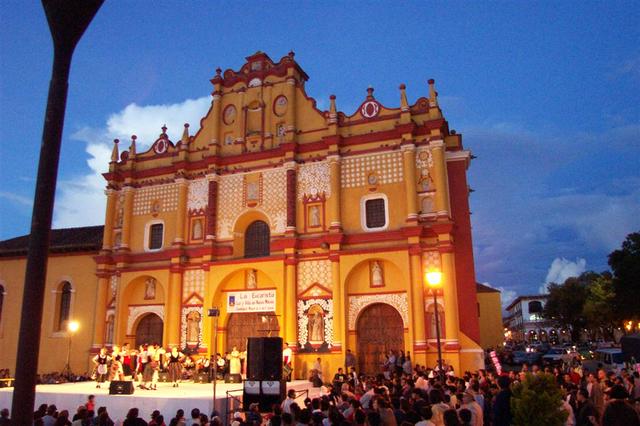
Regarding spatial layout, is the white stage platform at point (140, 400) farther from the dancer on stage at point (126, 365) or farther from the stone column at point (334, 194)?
the stone column at point (334, 194)

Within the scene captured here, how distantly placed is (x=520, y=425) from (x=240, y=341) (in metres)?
21.5

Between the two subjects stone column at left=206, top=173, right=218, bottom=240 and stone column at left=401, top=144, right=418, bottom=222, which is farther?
stone column at left=206, top=173, right=218, bottom=240

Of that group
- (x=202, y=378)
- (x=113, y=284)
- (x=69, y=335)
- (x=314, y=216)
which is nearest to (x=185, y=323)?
(x=202, y=378)

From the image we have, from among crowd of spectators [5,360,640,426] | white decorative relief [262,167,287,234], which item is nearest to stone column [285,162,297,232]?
white decorative relief [262,167,287,234]

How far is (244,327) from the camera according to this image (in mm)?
28219

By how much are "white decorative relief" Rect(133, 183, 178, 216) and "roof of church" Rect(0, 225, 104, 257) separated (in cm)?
360

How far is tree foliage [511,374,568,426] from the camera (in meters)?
8.05

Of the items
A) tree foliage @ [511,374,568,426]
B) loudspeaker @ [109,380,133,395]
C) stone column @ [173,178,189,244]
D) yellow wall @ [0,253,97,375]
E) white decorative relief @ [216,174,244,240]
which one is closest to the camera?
tree foliage @ [511,374,568,426]

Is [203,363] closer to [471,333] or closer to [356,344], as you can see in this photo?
[356,344]

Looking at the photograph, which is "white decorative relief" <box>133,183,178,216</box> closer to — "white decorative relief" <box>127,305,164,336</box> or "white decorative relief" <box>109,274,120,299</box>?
"white decorative relief" <box>109,274,120,299</box>

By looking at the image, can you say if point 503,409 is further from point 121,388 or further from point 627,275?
point 627,275

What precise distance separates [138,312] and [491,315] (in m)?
31.8

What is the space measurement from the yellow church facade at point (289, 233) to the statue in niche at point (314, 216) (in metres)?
0.05

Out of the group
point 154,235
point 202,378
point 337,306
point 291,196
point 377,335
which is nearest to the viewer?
point 202,378
